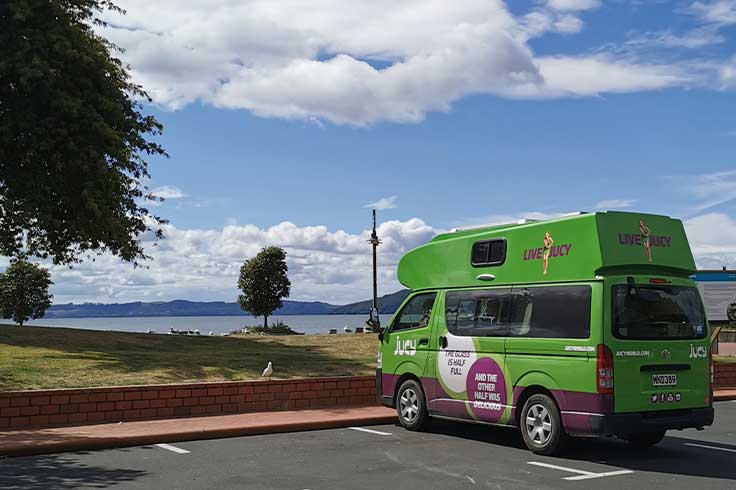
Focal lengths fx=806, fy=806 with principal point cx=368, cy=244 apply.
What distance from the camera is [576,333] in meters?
9.57

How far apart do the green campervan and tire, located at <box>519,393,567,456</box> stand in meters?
0.02

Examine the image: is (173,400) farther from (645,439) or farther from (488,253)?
(645,439)

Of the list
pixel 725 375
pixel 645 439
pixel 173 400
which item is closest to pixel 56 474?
pixel 173 400

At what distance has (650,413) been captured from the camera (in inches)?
375

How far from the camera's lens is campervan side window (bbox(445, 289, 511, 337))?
10.8 metres

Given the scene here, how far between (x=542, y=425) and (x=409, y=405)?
111 inches

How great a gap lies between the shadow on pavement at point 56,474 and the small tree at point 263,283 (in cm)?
4526

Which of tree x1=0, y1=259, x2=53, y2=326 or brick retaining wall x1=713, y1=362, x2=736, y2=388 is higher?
tree x1=0, y1=259, x2=53, y2=326

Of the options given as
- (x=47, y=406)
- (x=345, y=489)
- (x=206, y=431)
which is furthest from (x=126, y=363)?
(x=345, y=489)

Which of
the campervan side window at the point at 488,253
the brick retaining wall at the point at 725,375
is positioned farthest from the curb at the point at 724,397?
the campervan side window at the point at 488,253

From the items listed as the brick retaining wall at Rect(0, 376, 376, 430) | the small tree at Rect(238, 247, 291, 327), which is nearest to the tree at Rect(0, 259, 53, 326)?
the small tree at Rect(238, 247, 291, 327)

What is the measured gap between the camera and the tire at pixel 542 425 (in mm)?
9688

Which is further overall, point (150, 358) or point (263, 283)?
point (263, 283)

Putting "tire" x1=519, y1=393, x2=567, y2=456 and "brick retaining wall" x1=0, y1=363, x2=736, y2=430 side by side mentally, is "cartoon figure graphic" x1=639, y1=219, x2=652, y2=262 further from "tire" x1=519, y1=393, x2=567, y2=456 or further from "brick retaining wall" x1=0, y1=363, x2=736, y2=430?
"brick retaining wall" x1=0, y1=363, x2=736, y2=430
